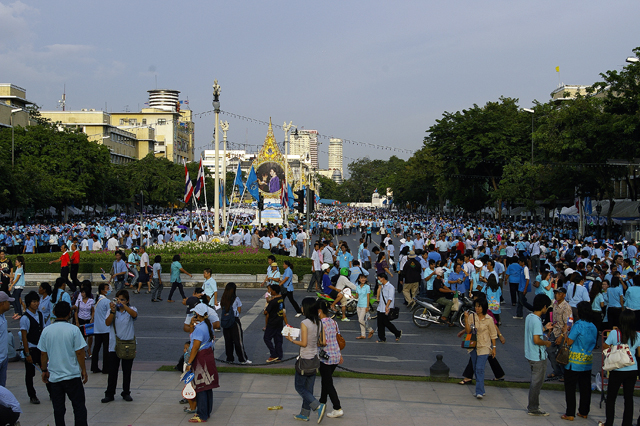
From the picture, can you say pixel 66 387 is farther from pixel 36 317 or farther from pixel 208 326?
pixel 36 317

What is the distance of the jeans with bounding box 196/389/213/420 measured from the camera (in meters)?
7.71

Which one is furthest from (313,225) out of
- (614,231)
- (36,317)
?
(36,317)

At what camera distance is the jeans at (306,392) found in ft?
25.6

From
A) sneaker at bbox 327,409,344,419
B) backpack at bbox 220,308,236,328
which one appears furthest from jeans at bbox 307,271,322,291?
sneaker at bbox 327,409,344,419

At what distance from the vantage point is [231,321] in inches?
416

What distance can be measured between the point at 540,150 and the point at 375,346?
41435 mm

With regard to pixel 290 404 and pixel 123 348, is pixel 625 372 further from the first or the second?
pixel 123 348

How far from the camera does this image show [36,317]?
29.5ft

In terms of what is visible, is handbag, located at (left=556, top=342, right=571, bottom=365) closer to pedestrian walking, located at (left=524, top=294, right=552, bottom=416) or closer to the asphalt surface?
pedestrian walking, located at (left=524, top=294, right=552, bottom=416)

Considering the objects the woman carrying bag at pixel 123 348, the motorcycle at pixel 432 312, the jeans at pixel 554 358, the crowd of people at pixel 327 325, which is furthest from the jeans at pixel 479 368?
the motorcycle at pixel 432 312

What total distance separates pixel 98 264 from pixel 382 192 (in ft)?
443

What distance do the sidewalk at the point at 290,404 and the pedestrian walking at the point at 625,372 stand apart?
0.76 metres

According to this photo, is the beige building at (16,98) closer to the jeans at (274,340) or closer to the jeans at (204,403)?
the jeans at (274,340)

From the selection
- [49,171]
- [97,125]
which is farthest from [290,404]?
[97,125]
